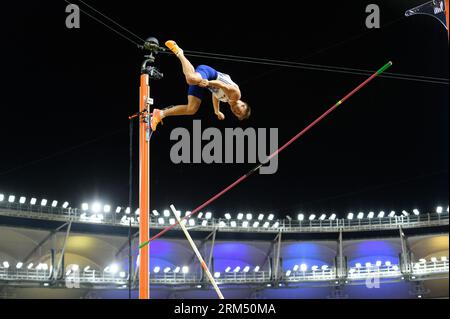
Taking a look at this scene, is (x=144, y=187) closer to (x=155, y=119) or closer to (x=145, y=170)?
(x=145, y=170)

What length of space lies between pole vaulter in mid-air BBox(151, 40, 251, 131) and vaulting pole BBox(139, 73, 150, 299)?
0.71 ft

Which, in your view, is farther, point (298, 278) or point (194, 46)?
point (298, 278)

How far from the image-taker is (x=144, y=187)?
995cm

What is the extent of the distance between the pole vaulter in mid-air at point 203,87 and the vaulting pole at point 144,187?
0.22 m

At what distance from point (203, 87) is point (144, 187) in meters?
2.12

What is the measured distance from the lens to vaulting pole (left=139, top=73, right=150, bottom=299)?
968 centimetres

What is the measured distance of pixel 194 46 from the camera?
18281mm

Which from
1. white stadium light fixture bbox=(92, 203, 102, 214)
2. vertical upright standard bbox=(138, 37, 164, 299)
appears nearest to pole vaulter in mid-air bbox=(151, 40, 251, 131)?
vertical upright standard bbox=(138, 37, 164, 299)

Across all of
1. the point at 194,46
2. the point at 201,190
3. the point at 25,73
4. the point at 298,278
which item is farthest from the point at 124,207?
the point at 194,46

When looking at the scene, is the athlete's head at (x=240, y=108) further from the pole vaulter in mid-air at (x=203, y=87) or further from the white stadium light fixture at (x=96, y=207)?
the white stadium light fixture at (x=96, y=207)

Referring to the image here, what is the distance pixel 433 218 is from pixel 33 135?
29093 millimetres

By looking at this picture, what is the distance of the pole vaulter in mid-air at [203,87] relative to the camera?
881 cm

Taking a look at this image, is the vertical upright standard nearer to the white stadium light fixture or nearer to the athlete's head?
the athlete's head

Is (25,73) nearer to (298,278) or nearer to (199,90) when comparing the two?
(199,90)
